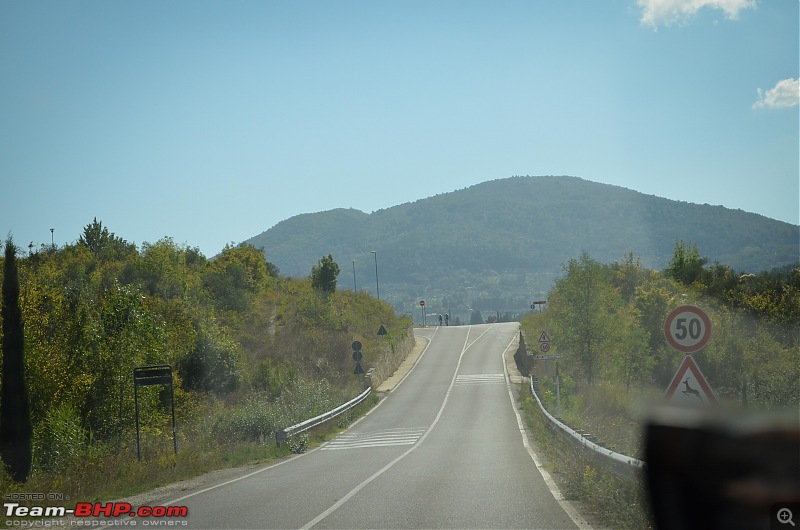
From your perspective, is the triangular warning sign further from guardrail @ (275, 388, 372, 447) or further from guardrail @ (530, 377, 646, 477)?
guardrail @ (275, 388, 372, 447)

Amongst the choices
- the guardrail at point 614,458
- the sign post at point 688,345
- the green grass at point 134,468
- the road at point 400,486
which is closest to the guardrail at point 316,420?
the green grass at point 134,468

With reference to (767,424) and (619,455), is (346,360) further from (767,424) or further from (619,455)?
(767,424)

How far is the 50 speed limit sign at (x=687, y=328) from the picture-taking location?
932 centimetres

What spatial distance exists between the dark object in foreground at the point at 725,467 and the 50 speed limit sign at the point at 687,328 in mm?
3292

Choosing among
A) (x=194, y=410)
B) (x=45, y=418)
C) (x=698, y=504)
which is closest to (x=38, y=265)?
(x=194, y=410)

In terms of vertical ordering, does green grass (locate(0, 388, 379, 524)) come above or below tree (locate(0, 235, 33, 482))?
below

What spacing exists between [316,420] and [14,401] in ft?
41.0

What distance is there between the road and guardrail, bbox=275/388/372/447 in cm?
104

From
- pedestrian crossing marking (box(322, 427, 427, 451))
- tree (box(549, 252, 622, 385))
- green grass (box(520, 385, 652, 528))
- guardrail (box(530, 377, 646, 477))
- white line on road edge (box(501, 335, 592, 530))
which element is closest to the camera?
green grass (box(520, 385, 652, 528))

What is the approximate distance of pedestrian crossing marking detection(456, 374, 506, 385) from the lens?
49.8m

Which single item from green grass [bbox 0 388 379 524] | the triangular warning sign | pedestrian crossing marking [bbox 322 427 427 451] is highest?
the triangular warning sign

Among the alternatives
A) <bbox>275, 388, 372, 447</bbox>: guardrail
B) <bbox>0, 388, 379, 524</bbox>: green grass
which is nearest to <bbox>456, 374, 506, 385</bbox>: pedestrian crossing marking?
<bbox>275, 388, 372, 447</bbox>: guardrail

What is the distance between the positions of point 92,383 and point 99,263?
39946 mm

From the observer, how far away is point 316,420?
28859 millimetres
